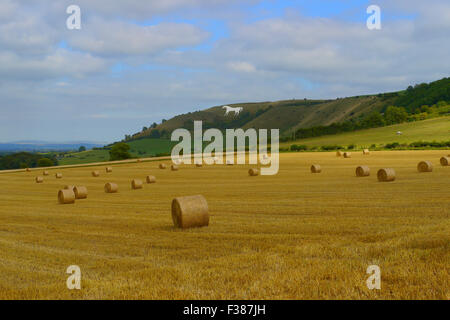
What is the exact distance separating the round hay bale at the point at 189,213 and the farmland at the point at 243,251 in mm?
408

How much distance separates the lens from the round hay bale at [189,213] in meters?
13.9

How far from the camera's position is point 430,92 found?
543 ft

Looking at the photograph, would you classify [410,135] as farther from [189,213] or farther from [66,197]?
[189,213]

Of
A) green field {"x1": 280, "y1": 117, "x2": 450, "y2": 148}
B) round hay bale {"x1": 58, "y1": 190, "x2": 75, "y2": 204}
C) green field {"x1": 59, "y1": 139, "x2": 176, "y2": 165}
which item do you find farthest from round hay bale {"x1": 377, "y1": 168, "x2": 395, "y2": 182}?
green field {"x1": 59, "y1": 139, "x2": 176, "y2": 165}

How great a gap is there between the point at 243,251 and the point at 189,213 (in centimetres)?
404

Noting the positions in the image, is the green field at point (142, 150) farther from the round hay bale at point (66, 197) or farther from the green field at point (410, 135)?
the round hay bale at point (66, 197)

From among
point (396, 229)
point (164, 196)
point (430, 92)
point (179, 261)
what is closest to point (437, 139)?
point (164, 196)

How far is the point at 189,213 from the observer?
1391cm

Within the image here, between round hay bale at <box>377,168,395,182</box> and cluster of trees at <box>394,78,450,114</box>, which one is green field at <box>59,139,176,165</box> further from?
round hay bale at <box>377,168,395,182</box>

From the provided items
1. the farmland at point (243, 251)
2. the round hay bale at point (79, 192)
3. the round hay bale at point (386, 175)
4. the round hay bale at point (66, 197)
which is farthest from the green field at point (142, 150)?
the farmland at point (243, 251)
